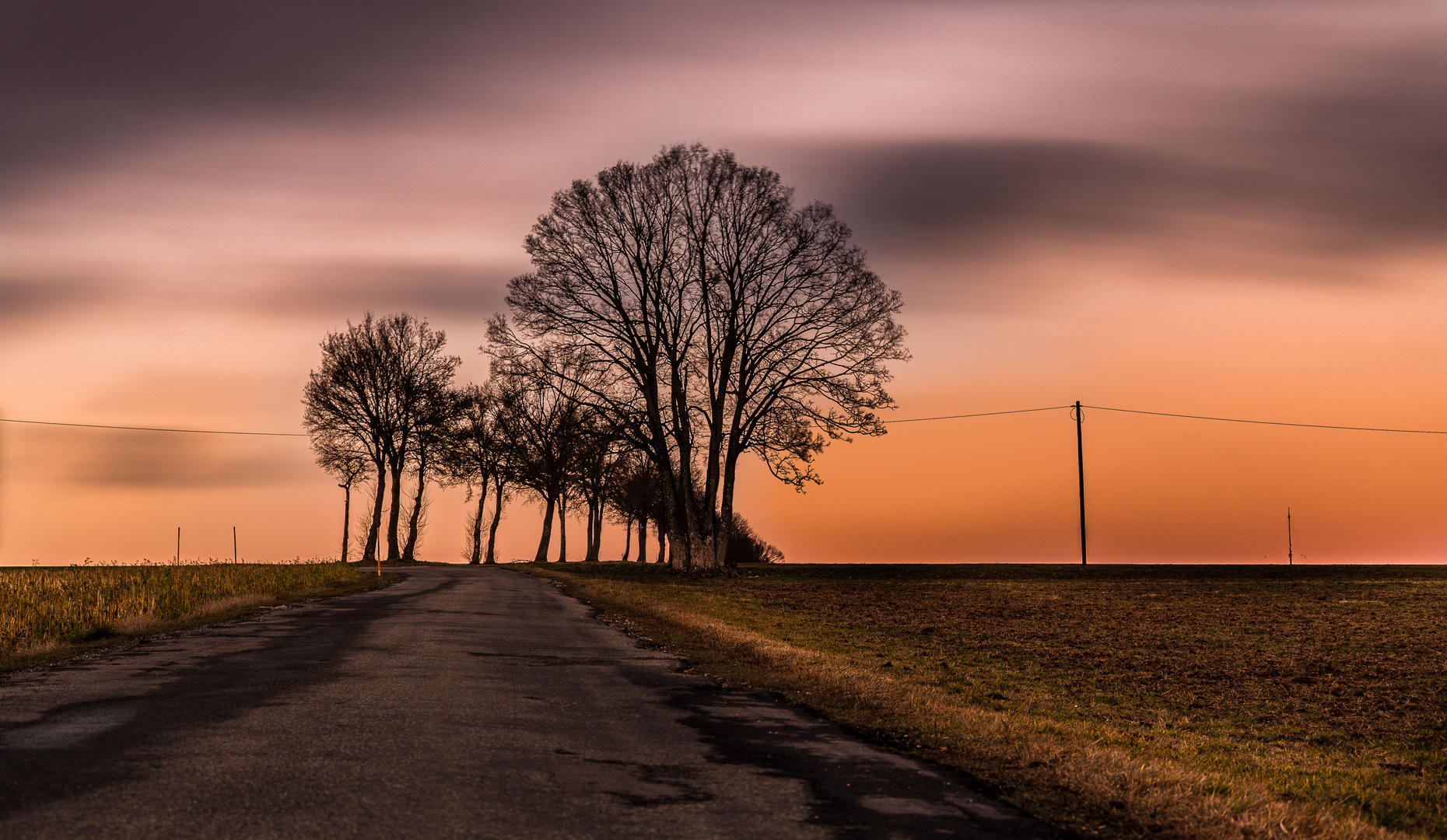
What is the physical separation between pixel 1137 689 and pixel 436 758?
11.2 meters

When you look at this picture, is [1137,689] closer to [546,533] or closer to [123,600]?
[123,600]

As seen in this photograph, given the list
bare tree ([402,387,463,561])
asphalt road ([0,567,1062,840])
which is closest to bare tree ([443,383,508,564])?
bare tree ([402,387,463,561])

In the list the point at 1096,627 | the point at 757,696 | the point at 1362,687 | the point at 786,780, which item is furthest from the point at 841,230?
the point at 786,780

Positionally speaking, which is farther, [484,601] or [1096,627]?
[484,601]

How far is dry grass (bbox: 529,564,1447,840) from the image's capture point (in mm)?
7375

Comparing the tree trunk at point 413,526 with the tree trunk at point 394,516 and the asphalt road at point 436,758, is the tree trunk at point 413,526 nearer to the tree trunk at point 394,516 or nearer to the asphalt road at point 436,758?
the tree trunk at point 394,516

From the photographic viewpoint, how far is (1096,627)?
24.4 metres

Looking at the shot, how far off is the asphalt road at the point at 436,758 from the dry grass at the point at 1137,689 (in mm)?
932

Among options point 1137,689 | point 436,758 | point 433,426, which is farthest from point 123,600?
point 433,426

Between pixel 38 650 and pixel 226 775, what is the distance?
10.8 meters

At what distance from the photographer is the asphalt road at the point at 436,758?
19.8 feet

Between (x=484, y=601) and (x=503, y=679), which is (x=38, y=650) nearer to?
(x=503, y=679)

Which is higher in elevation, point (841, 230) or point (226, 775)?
point (841, 230)

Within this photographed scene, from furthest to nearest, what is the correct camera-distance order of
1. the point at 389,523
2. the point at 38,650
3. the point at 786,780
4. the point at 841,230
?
the point at 389,523 < the point at 841,230 < the point at 38,650 < the point at 786,780
